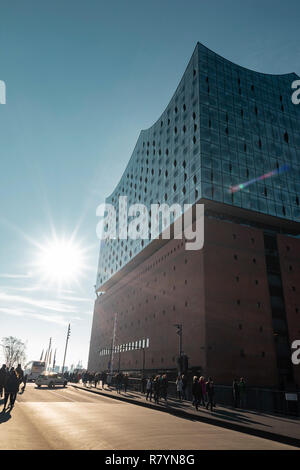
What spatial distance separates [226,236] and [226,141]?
13.6m

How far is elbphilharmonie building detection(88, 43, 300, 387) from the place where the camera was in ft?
116

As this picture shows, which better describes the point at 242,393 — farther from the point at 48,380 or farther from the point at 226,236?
the point at 48,380

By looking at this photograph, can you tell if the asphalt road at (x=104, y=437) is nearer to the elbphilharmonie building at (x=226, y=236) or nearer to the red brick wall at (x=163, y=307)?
the elbphilharmonie building at (x=226, y=236)

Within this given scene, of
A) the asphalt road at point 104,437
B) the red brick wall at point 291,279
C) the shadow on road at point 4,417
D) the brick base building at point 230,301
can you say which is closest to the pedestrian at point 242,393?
the asphalt road at point 104,437

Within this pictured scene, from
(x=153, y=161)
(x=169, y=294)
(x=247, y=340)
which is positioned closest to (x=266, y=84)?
(x=153, y=161)

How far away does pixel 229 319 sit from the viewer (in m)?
35.2

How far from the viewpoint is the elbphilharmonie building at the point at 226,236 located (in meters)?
35.2

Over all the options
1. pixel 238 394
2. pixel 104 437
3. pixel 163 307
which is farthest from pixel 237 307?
pixel 104 437

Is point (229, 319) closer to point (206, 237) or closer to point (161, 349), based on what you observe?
point (206, 237)

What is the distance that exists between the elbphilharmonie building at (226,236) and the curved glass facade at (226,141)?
180 mm

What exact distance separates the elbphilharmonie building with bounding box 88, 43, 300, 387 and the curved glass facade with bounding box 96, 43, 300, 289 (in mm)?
180

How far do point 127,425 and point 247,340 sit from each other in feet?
91.6

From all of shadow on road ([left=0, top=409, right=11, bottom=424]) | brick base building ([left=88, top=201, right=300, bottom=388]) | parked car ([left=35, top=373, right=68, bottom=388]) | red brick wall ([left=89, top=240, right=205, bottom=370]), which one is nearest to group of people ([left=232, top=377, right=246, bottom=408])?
brick base building ([left=88, top=201, right=300, bottom=388])

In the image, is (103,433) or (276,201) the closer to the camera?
(103,433)
